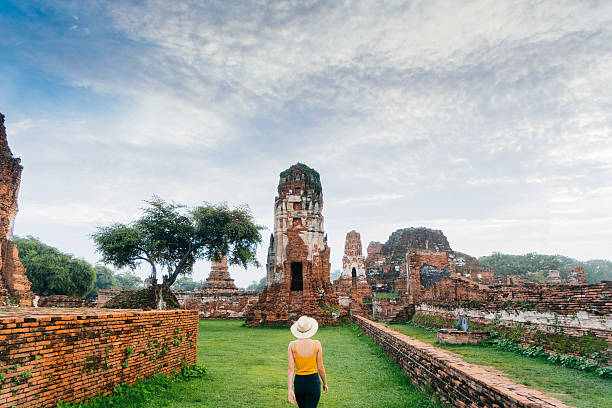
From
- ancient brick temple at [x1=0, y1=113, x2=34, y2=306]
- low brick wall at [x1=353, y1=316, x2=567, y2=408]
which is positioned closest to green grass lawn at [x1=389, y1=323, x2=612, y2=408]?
low brick wall at [x1=353, y1=316, x2=567, y2=408]

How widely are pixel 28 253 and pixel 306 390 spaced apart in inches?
1510

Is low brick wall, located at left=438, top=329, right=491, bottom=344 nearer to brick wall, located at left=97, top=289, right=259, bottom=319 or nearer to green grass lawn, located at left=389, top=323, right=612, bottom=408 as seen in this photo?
green grass lawn, located at left=389, top=323, right=612, bottom=408

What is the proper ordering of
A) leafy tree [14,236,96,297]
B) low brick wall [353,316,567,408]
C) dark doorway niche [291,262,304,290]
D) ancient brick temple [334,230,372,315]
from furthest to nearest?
ancient brick temple [334,230,372,315] < leafy tree [14,236,96,297] < dark doorway niche [291,262,304,290] < low brick wall [353,316,567,408]

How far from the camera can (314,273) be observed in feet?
60.3

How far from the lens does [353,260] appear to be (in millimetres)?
35281

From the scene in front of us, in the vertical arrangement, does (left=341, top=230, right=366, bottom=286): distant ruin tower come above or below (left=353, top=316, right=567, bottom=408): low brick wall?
above

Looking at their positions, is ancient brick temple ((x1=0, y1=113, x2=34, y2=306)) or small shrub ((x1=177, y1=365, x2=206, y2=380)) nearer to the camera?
small shrub ((x1=177, y1=365, x2=206, y2=380))

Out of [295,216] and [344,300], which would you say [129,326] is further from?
[344,300]

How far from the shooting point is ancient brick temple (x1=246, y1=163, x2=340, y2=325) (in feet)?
56.2

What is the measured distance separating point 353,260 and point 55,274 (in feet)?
81.3

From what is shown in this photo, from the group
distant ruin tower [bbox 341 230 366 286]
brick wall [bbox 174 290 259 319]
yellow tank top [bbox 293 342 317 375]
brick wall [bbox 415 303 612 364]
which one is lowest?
brick wall [bbox 174 290 259 319]

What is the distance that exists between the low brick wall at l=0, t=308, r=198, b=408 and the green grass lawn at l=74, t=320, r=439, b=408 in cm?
30

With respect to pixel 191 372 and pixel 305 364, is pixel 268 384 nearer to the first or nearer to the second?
pixel 191 372

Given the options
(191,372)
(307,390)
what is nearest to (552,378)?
(307,390)
